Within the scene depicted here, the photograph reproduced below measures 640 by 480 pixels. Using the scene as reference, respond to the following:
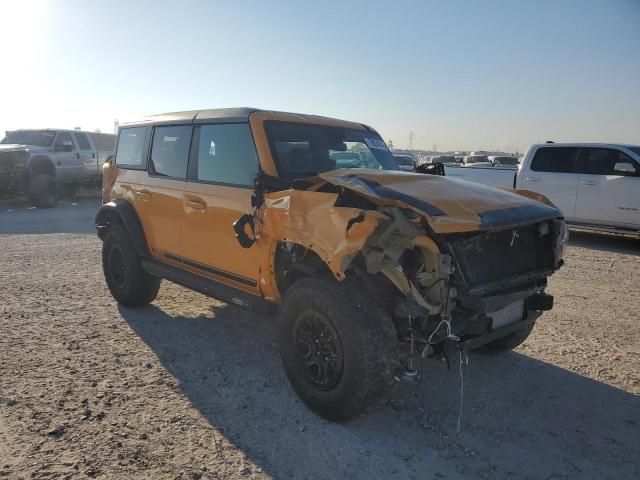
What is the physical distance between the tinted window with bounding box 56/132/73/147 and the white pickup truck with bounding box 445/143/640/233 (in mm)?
11966

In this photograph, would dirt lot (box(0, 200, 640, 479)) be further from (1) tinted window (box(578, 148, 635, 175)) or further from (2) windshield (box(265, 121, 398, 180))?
(1) tinted window (box(578, 148, 635, 175))

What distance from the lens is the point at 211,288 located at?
427 centimetres

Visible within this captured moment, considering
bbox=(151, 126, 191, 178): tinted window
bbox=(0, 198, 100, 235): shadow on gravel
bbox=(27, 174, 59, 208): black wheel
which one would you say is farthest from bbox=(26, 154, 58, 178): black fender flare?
bbox=(151, 126, 191, 178): tinted window

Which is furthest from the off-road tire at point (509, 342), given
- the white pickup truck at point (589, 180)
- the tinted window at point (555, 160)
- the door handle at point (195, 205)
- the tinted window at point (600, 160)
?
the tinted window at point (555, 160)

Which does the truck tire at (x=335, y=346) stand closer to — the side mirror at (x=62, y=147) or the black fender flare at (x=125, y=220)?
the black fender flare at (x=125, y=220)

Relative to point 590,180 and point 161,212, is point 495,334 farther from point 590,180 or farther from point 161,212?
point 590,180

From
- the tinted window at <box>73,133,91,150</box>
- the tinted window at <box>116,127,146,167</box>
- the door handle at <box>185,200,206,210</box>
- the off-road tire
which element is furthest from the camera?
the tinted window at <box>73,133,91,150</box>

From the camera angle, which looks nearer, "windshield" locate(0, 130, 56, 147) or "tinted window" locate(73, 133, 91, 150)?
"windshield" locate(0, 130, 56, 147)

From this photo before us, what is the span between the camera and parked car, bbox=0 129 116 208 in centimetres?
1414

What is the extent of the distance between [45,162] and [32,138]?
1.10 metres

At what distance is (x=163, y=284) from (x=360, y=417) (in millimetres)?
4015

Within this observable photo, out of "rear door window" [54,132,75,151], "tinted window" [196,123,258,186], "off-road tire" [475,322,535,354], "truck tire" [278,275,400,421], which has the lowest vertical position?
"off-road tire" [475,322,535,354]

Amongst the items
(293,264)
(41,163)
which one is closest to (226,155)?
(293,264)

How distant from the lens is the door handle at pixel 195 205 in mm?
4297
